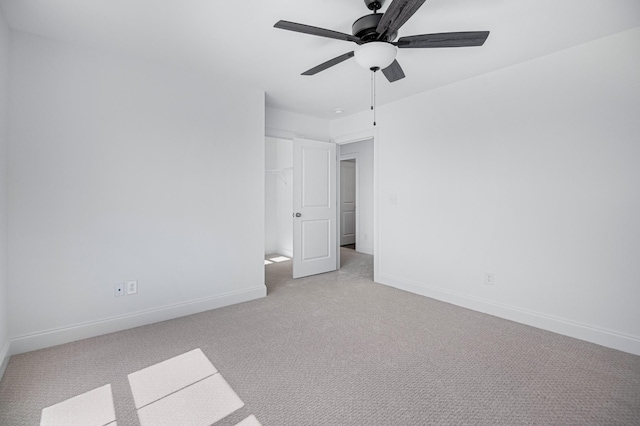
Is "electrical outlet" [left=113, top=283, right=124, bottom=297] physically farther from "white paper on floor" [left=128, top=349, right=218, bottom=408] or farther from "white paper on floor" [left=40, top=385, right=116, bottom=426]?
"white paper on floor" [left=40, top=385, right=116, bottom=426]

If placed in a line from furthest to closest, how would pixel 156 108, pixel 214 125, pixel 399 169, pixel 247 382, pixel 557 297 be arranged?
pixel 399 169, pixel 214 125, pixel 156 108, pixel 557 297, pixel 247 382

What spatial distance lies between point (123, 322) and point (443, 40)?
3.43 m

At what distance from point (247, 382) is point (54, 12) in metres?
Answer: 2.84

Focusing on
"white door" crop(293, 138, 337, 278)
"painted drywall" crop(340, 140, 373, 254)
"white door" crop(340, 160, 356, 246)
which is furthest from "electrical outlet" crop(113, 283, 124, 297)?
"white door" crop(340, 160, 356, 246)

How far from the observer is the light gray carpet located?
1.71m

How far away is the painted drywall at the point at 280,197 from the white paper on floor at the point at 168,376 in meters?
3.93

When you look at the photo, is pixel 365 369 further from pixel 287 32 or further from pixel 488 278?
pixel 287 32

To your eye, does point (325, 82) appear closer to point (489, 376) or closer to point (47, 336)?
point (489, 376)

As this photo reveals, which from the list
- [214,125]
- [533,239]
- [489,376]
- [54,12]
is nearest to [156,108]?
[214,125]

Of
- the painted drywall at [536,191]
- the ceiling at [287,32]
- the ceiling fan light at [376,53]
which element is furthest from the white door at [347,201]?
the ceiling fan light at [376,53]

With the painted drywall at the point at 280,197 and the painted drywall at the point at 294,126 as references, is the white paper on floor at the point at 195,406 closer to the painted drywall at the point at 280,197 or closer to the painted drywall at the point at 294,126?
the painted drywall at the point at 294,126

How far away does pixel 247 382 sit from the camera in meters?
1.99

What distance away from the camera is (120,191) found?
2.76 metres

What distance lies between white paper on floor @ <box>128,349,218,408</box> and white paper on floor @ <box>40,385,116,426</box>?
138 millimetres
